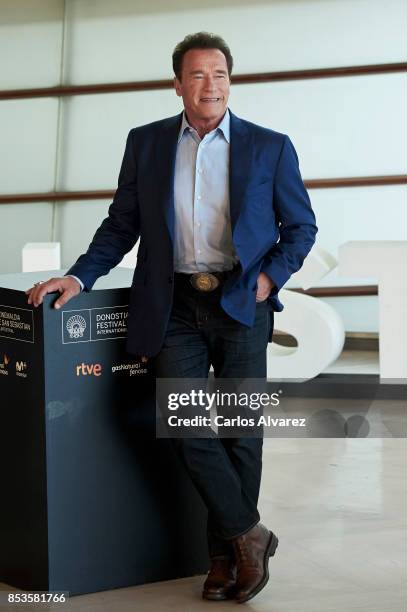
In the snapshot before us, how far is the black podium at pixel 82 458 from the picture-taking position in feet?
9.64

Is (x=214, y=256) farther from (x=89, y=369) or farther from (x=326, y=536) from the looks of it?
(x=326, y=536)

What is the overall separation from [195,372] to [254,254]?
1.12ft

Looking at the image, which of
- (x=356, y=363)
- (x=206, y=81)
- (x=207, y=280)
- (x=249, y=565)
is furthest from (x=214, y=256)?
(x=356, y=363)

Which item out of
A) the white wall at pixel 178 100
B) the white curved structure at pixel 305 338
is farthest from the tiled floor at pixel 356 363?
the white curved structure at pixel 305 338

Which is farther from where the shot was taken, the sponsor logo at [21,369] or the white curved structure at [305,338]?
the white curved structure at [305,338]

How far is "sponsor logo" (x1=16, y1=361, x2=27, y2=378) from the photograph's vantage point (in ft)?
9.73

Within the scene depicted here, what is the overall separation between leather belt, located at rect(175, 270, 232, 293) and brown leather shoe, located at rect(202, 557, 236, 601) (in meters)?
0.70

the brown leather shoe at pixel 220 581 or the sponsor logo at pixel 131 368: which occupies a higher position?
the sponsor logo at pixel 131 368

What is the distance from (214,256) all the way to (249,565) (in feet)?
2.57

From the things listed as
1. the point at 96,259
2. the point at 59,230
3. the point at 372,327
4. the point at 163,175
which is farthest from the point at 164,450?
the point at 59,230

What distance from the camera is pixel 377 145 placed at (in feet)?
22.4

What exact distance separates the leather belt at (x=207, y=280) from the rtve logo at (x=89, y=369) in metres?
0.36

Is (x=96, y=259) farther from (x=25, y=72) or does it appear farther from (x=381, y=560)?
(x=25, y=72)

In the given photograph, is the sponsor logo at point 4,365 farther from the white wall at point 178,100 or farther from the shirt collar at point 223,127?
the white wall at point 178,100
